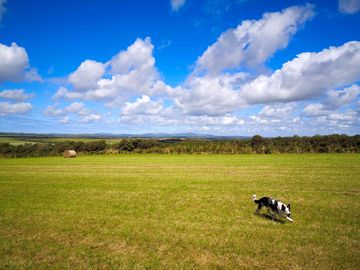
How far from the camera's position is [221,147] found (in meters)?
68.1

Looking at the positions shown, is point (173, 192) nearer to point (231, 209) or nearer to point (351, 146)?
point (231, 209)

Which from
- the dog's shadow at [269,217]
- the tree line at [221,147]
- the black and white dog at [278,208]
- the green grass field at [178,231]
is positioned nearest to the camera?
the green grass field at [178,231]

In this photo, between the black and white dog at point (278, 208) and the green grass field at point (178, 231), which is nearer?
the green grass field at point (178, 231)

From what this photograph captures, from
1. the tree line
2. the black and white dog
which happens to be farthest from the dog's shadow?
the tree line

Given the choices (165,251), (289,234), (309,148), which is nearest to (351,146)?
(309,148)

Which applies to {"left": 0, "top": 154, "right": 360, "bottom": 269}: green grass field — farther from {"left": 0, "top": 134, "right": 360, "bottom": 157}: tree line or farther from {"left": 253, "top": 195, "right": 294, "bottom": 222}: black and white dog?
{"left": 0, "top": 134, "right": 360, "bottom": 157}: tree line

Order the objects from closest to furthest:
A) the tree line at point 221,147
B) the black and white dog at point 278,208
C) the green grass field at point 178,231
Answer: the green grass field at point 178,231 → the black and white dog at point 278,208 → the tree line at point 221,147

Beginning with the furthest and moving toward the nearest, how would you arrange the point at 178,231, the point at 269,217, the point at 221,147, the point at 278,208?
the point at 221,147, the point at 269,217, the point at 278,208, the point at 178,231

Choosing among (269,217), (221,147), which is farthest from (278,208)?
(221,147)

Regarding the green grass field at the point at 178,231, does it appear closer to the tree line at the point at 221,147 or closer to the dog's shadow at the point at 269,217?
the dog's shadow at the point at 269,217

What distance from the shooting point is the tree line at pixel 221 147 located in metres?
60.1

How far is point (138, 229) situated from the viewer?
10234 mm

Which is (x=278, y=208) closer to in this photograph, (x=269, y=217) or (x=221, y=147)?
(x=269, y=217)

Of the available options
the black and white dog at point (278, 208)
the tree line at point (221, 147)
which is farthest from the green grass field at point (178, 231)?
the tree line at point (221, 147)
